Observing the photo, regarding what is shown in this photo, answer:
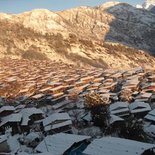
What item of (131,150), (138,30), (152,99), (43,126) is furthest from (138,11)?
(131,150)

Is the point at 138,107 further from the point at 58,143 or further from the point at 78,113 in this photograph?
the point at 58,143

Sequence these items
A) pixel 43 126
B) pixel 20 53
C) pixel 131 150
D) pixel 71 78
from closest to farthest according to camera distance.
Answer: pixel 131 150 → pixel 43 126 → pixel 71 78 → pixel 20 53

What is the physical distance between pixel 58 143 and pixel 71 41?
8261 cm

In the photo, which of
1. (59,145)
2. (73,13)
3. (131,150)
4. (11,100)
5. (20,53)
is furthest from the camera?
(73,13)

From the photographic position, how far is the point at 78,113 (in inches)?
1829

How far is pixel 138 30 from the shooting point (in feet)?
516

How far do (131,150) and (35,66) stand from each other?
58.8 m

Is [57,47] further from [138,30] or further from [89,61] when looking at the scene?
[138,30]

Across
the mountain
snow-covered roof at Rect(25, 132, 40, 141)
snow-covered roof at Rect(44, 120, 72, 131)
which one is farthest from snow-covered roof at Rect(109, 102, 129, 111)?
the mountain

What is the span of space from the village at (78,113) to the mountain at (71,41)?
31500 millimetres

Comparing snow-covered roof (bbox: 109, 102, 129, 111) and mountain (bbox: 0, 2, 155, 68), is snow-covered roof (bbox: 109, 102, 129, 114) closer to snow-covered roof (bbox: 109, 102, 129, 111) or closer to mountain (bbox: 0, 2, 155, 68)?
snow-covered roof (bbox: 109, 102, 129, 111)

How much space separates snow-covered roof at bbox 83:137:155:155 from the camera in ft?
91.1

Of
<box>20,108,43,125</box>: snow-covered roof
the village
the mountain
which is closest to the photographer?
the village


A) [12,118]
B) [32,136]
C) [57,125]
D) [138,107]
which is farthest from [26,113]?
[138,107]
